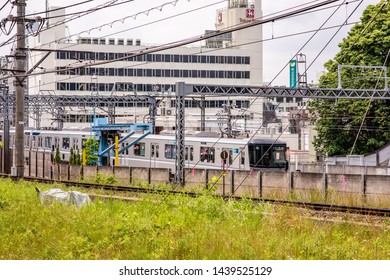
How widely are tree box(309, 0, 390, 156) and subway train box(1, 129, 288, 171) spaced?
916cm

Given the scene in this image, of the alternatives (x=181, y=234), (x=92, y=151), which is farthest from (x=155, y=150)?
(x=181, y=234)

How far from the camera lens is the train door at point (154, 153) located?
113ft

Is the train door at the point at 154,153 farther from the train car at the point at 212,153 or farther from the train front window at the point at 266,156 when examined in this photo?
the train front window at the point at 266,156

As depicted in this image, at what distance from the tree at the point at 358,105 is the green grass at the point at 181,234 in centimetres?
2466

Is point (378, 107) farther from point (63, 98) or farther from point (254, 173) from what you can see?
point (63, 98)

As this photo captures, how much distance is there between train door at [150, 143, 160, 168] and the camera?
34375 millimetres

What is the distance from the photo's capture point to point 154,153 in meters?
34.7

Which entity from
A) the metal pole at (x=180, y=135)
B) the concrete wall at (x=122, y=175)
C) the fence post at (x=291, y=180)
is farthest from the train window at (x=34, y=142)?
the fence post at (x=291, y=180)

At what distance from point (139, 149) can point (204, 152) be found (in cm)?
575

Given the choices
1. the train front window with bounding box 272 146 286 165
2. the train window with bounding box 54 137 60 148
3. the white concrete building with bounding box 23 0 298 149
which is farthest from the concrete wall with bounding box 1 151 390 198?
the white concrete building with bounding box 23 0 298 149

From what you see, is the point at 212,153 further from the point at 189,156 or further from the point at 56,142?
the point at 56,142

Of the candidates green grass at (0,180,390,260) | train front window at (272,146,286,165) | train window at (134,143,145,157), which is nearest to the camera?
green grass at (0,180,390,260)

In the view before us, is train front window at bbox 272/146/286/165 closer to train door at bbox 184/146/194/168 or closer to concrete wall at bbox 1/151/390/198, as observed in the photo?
concrete wall at bbox 1/151/390/198
